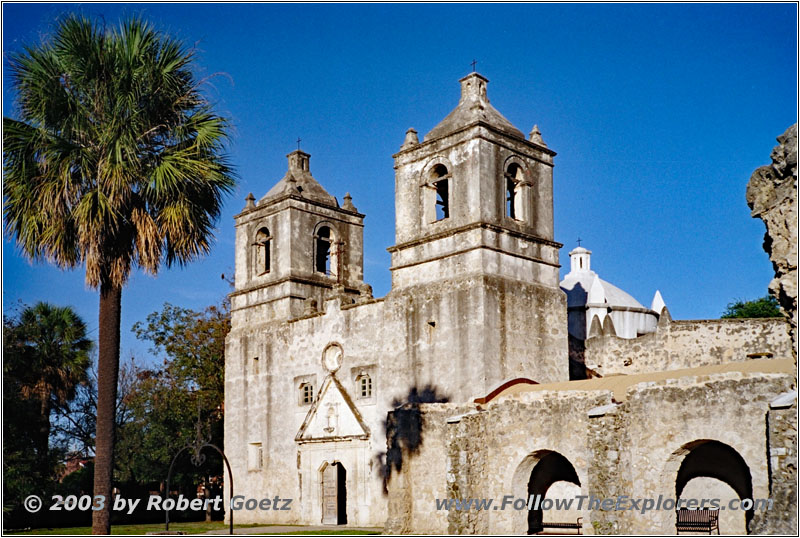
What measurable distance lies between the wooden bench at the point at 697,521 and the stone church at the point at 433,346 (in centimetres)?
145

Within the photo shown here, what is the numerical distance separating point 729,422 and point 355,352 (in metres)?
13.8

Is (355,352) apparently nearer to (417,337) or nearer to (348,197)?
(417,337)

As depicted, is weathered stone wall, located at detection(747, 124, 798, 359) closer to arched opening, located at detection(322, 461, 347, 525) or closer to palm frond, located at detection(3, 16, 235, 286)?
palm frond, located at detection(3, 16, 235, 286)

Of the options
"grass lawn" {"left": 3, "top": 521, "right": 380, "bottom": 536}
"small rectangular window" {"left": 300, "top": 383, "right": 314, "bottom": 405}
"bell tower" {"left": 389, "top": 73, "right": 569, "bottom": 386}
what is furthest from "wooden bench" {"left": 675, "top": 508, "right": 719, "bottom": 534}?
"small rectangular window" {"left": 300, "top": 383, "right": 314, "bottom": 405}

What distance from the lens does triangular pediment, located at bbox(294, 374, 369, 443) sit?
29.2m

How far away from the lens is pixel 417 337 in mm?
27391

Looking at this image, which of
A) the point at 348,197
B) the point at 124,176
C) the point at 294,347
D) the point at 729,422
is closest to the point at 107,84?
the point at 124,176

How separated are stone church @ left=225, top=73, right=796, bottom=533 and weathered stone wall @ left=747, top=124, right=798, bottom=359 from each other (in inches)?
299

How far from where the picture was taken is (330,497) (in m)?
30.0

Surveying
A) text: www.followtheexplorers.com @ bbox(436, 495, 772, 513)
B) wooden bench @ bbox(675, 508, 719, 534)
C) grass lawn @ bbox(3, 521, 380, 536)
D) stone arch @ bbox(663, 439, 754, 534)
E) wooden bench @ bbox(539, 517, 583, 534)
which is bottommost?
grass lawn @ bbox(3, 521, 380, 536)

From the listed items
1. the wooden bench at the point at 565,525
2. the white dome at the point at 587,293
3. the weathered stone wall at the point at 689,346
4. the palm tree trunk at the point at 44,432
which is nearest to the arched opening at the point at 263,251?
the palm tree trunk at the point at 44,432

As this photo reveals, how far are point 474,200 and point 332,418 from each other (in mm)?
8133

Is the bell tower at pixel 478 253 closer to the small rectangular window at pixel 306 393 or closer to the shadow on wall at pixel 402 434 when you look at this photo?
the shadow on wall at pixel 402 434

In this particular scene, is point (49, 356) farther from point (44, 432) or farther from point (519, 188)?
point (519, 188)
